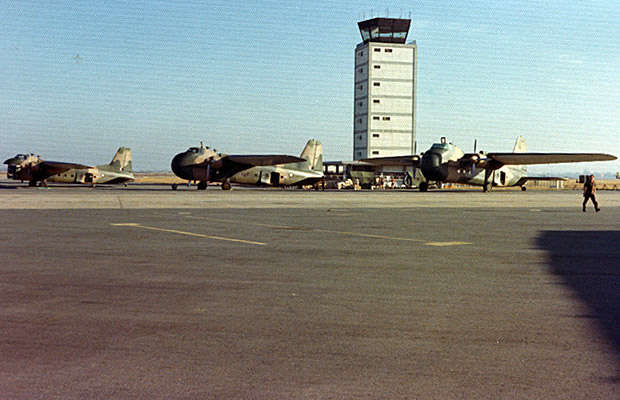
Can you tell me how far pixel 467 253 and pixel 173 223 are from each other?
33.3 feet

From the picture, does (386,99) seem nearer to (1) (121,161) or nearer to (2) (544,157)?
(2) (544,157)

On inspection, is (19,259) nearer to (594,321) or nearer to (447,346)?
(447,346)

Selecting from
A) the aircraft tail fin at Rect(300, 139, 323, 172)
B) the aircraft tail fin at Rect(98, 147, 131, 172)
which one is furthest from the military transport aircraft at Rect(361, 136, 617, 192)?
the aircraft tail fin at Rect(98, 147, 131, 172)

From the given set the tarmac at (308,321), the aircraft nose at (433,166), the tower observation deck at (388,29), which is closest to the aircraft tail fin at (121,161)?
the aircraft nose at (433,166)

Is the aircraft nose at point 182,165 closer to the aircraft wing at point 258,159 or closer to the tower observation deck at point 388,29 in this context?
the aircraft wing at point 258,159

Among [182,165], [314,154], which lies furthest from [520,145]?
[182,165]

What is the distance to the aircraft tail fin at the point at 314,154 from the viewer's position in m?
65.4

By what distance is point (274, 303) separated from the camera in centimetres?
694

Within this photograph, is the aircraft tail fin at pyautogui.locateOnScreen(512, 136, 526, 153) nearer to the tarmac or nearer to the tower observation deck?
the tower observation deck

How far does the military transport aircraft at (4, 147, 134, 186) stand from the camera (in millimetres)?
59469

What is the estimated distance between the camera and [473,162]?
196ft

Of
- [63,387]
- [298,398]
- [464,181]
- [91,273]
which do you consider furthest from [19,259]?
[464,181]

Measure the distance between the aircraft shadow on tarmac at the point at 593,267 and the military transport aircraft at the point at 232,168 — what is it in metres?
42.0

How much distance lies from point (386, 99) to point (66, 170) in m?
62.1
